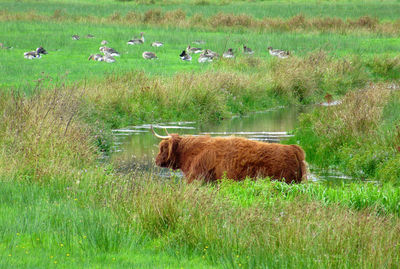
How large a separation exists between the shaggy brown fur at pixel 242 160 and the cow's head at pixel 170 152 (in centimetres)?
32

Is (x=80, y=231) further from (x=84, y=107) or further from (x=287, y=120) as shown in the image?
(x=287, y=120)

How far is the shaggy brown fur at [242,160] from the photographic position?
448 inches

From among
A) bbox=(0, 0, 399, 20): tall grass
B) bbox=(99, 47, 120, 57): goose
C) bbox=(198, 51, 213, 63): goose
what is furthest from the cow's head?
bbox=(0, 0, 399, 20): tall grass

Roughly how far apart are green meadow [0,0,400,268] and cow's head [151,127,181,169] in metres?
0.73

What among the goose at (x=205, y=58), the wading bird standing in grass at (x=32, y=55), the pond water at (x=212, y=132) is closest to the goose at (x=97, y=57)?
the wading bird standing in grass at (x=32, y=55)

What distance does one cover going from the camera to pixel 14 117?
520 inches

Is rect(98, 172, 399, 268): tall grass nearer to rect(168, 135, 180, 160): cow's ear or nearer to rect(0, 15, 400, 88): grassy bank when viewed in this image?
rect(168, 135, 180, 160): cow's ear

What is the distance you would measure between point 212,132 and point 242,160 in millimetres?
8605

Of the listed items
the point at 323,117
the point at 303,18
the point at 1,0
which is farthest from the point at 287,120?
the point at 1,0

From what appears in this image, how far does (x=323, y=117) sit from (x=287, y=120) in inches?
203

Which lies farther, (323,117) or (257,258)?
(323,117)

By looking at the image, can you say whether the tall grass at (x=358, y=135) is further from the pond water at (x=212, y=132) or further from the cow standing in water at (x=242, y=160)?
the cow standing in water at (x=242, y=160)

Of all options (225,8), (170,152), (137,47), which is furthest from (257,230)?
(225,8)

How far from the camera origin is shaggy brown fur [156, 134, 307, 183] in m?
11.4
